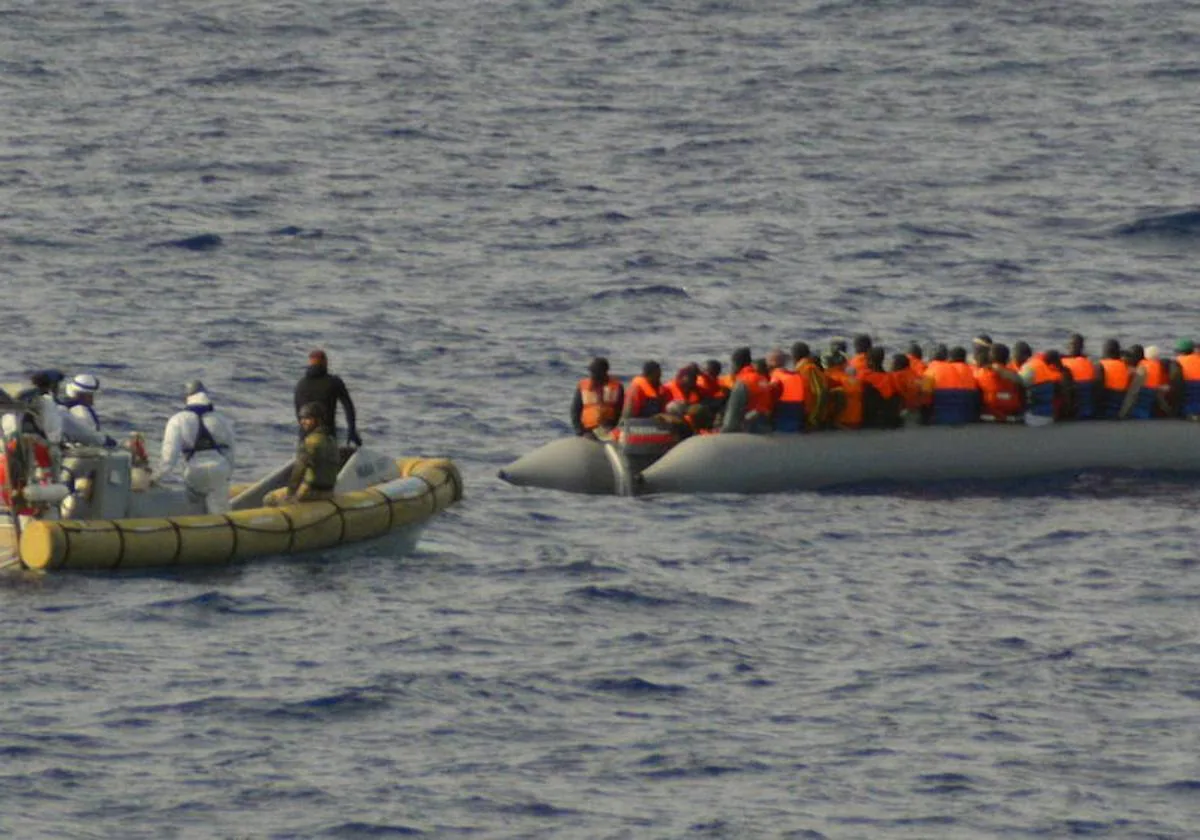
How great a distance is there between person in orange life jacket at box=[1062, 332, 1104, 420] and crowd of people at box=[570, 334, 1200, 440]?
12 millimetres

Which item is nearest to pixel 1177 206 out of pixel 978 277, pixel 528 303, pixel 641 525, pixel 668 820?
pixel 978 277

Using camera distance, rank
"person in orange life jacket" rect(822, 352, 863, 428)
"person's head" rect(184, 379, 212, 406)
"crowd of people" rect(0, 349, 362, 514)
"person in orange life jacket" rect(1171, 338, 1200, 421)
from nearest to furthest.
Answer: "crowd of people" rect(0, 349, 362, 514), "person's head" rect(184, 379, 212, 406), "person in orange life jacket" rect(822, 352, 863, 428), "person in orange life jacket" rect(1171, 338, 1200, 421)

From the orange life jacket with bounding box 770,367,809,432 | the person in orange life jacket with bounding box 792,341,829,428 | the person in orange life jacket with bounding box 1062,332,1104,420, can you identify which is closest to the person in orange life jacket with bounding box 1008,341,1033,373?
the person in orange life jacket with bounding box 1062,332,1104,420

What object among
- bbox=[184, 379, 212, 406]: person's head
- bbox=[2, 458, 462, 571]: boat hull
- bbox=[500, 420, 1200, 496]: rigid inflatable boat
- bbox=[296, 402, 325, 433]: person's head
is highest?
bbox=[184, 379, 212, 406]: person's head

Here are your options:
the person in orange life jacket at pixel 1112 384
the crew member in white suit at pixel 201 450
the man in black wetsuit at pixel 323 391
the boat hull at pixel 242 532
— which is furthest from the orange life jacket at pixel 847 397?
the crew member in white suit at pixel 201 450

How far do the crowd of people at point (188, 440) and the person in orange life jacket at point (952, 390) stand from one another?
26.5 feet

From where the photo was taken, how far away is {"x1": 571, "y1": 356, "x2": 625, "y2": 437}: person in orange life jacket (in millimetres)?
34688

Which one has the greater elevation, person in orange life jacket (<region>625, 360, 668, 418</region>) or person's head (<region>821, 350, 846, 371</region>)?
person's head (<region>821, 350, 846, 371</region>)

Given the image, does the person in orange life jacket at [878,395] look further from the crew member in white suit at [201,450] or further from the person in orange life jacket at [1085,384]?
the crew member in white suit at [201,450]

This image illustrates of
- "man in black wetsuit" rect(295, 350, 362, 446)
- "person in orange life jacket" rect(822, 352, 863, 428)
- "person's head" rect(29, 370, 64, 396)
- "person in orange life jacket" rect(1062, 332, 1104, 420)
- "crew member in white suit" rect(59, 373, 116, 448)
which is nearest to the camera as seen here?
"person's head" rect(29, 370, 64, 396)

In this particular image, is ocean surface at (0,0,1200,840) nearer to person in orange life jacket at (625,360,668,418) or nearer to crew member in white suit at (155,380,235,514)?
crew member in white suit at (155,380,235,514)

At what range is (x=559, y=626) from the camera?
27.9 m

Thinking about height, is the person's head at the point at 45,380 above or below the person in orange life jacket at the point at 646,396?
above

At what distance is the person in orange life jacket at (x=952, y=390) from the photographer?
3472 cm
